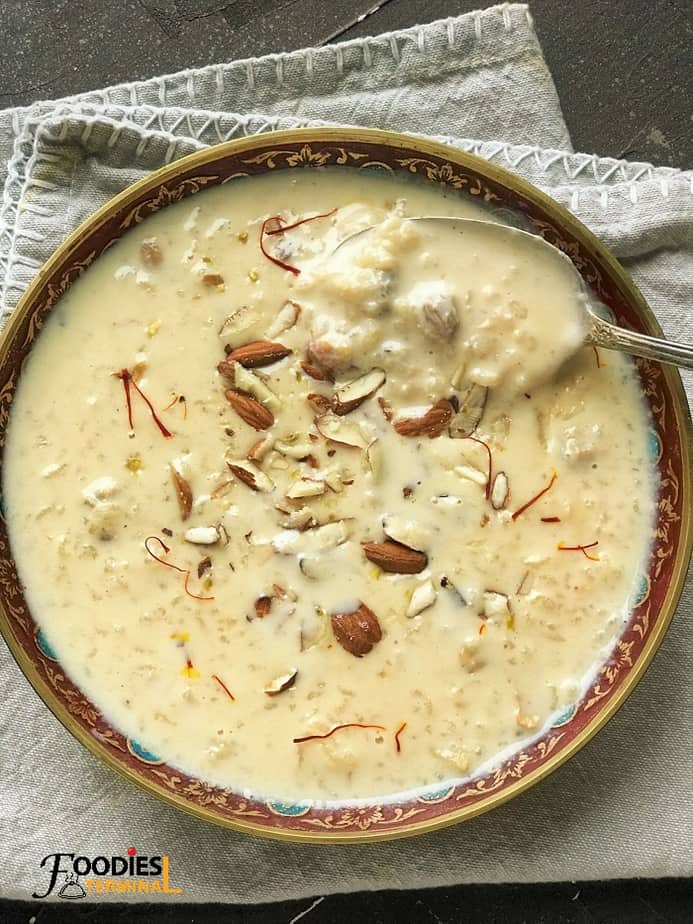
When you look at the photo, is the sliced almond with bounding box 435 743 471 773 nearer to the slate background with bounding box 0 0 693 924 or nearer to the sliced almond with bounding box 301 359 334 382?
the sliced almond with bounding box 301 359 334 382

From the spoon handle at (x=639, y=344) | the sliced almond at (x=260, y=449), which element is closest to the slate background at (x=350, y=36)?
the spoon handle at (x=639, y=344)

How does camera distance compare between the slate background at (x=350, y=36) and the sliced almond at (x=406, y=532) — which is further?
the slate background at (x=350, y=36)

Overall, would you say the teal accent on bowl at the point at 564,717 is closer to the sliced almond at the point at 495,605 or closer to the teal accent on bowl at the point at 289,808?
the sliced almond at the point at 495,605

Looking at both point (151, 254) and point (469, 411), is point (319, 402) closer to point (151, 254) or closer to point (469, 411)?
point (469, 411)

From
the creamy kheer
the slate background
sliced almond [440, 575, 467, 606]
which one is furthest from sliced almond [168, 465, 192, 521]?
the slate background

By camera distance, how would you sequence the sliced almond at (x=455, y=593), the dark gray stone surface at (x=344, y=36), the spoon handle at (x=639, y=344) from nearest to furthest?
the spoon handle at (x=639, y=344), the sliced almond at (x=455, y=593), the dark gray stone surface at (x=344, y=36)

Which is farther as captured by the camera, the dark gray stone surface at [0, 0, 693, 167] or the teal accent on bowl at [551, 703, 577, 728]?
the dark gray stone surface at [0, 0, 693, 167]
